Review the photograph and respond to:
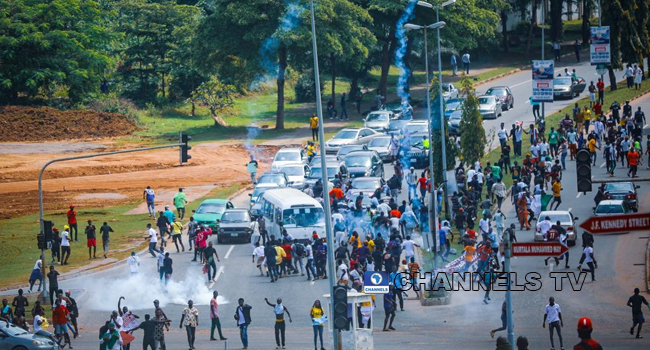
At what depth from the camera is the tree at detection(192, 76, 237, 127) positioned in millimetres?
69000

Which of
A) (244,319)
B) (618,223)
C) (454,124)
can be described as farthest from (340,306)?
(454,124)

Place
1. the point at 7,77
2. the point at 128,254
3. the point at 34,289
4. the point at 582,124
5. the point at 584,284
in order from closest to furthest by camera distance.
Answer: the point at 584,284
the point at 34,289
the point at 128,254
the point at 582,124
the point at 7,77

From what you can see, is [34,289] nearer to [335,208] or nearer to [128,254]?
[128,254]

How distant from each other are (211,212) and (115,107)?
32.8m

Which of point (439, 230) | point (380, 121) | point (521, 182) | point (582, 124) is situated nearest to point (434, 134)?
point (521, 182)

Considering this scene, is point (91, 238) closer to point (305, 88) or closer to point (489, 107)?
point (489, 107)

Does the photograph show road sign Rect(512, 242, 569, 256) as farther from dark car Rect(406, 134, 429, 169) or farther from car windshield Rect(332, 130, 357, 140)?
car windshield Rect(332, 130, 357, 140)

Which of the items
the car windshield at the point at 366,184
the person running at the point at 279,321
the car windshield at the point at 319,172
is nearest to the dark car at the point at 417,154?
the car windshield at the point at 319,172

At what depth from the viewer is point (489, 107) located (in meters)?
60.9

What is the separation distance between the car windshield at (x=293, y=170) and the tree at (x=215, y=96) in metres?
22.0

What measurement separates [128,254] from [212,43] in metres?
25.8

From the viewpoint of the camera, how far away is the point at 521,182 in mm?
40625

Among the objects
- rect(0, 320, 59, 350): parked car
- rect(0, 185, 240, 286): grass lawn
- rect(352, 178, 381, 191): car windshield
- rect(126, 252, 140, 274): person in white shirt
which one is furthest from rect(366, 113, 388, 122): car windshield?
rect(0, 320, 59, 350): parked car

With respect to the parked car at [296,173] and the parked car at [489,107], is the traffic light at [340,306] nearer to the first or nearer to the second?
the parked car at [296,173]
